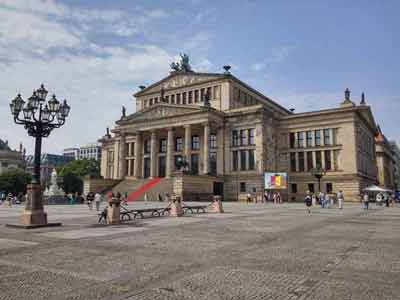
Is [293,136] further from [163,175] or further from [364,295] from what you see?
[364,295]

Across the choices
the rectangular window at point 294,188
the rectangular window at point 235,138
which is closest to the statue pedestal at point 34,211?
the rectangular window at point 235,138

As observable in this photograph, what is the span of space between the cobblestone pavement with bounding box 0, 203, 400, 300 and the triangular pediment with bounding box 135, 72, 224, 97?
180 feet

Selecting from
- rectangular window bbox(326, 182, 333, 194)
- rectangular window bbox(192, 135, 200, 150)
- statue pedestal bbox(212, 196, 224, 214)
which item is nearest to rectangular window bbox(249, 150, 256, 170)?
rectangular window bbox(192, 135, 200, 150)

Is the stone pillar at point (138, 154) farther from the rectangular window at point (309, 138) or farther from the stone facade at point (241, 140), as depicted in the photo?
the rectangular window at point (309, 138)

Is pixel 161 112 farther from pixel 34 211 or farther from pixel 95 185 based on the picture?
pixel 34 211

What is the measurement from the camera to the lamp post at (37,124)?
1675 centimetres

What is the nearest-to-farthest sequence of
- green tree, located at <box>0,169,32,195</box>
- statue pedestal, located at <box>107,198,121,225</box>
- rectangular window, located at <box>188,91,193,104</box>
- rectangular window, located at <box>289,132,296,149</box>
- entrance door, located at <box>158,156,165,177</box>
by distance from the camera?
1. statue pedestal, located at <box>107,198,121,225</box>
2. rectangular window, located at <box>289,132,296,149</box>
3. rectangular window, located at <box>188,91,193,104</box>
4. entrance door, located at <box>158,156,165,177</box>
5. green tree, located at <box>0,169,32,195</box>

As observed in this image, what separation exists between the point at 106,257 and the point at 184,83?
62052 millimetres

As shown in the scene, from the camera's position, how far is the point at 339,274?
7.43 m

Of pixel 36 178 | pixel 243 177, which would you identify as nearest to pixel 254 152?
pixel 243 177

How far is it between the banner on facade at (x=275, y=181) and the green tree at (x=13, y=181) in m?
65.2

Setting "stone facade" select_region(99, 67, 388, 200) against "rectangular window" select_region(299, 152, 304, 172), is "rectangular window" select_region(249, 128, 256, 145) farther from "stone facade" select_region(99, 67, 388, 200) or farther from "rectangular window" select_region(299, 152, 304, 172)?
"rectangular window" select_region(299, 152, 304, 172)

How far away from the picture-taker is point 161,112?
206 feet

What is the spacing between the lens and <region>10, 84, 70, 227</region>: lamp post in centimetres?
1675
